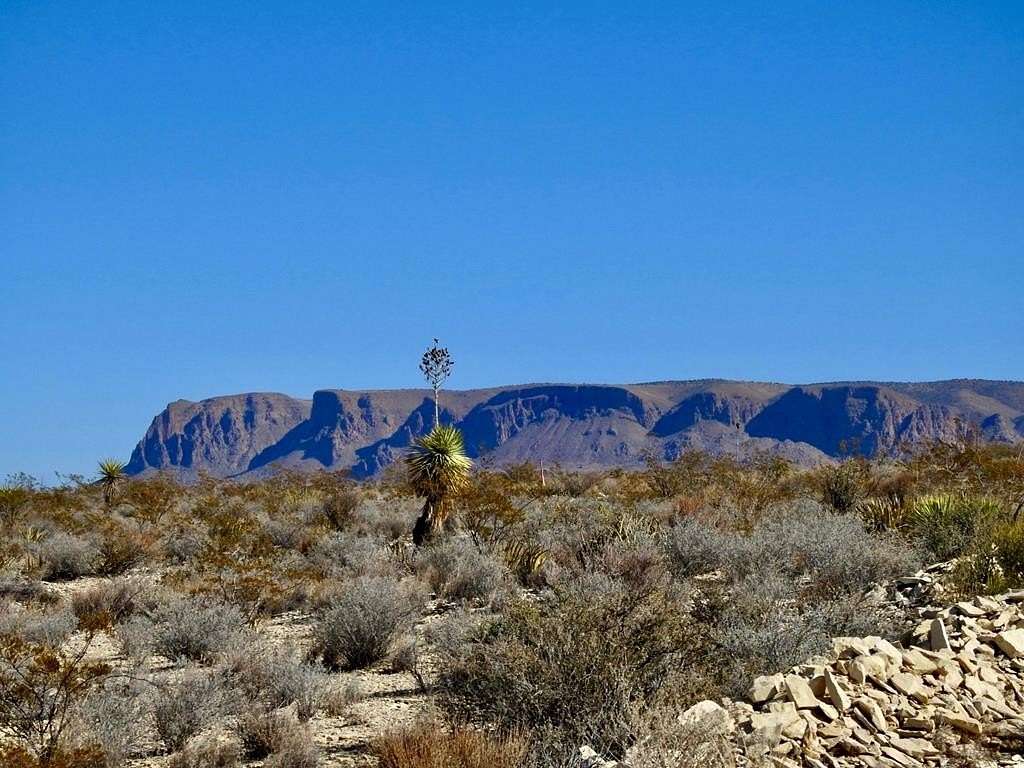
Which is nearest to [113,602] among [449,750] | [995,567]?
[449,750]

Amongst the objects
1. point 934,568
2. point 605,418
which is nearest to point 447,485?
point 934,568

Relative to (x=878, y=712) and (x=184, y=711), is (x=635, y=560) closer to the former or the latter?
(x=184, y=711)

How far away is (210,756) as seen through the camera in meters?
A: 7.70

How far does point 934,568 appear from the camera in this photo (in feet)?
42.4

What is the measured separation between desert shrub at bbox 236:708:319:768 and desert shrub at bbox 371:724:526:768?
1139 millimetres

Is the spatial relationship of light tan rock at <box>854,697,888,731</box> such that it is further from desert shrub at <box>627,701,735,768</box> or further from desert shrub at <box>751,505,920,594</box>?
desert shrub at <box>751,505,920,594</box>

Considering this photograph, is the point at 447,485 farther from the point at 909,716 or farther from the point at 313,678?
the point at 909,716

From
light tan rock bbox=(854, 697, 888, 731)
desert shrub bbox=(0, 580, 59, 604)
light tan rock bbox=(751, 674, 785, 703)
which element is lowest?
desert shrub bbox=(0, 580, 59, 604)

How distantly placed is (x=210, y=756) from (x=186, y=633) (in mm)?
3898

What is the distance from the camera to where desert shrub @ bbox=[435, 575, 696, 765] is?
658cm

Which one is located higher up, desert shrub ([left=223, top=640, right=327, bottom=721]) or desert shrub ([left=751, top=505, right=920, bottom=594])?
desert shrub ([left=751, top=505, right=920, bottom=594])

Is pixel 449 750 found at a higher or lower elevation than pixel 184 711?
higher

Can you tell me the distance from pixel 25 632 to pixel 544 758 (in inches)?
319

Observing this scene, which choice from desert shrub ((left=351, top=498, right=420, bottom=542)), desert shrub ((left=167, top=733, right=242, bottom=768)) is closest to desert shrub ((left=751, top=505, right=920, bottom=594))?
desert shrub ((left=167, top=733, right=242, bottom=768))
